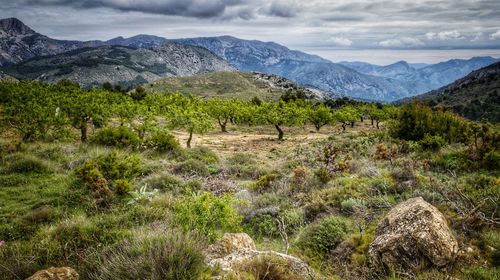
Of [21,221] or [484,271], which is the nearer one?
[484,271]

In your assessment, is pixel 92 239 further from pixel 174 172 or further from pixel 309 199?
pixel 174 172

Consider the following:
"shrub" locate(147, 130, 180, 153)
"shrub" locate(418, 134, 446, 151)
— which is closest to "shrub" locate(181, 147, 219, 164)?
"shrub" locate(147, 130, 180, 153)

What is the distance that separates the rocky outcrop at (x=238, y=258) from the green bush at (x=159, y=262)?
1.18 ft

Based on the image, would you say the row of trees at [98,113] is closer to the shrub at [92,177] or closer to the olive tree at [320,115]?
the olive tree at [320,115]

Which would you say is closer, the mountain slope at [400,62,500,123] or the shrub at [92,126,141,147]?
the shrub at [92,126,141,147]

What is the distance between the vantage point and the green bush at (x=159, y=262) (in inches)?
162

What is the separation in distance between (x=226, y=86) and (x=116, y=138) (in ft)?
510

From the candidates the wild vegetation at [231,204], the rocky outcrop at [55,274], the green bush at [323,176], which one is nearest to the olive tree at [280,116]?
the wild vegetation at [231,204]

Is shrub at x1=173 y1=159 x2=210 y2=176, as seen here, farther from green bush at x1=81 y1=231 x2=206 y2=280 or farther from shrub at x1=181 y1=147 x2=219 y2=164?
green bush at x1=81 y1=231 x2=206 y2=280

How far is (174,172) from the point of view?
1678 centimetres

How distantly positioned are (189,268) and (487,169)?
37.6ft

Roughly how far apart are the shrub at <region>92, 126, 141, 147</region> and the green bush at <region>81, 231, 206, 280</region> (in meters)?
18.0

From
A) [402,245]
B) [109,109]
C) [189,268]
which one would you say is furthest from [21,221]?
[109,109]

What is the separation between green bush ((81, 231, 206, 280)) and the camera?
412 centimetres
